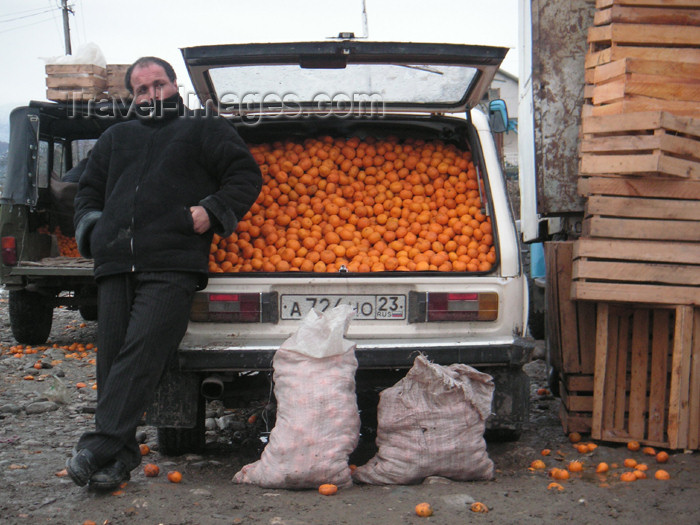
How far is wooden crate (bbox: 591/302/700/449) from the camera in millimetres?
4320

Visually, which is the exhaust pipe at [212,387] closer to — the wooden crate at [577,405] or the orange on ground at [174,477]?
the orange on ground at [174,477]

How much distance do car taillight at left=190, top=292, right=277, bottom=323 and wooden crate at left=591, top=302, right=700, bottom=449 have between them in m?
2.06

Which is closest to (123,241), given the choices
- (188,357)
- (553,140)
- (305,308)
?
(188,357)

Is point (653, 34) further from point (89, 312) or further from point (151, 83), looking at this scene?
point (89, 312)

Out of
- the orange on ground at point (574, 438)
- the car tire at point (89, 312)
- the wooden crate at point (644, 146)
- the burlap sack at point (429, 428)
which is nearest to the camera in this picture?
the burlap sack at point (429, 428)

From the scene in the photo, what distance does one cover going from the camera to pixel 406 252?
13.8 ft

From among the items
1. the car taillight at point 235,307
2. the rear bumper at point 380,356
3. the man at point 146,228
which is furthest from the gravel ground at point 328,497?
the car taillight at point 235,307

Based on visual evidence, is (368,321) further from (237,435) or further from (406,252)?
(237,435)

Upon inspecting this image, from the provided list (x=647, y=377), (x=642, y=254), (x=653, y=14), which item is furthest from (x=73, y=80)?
(x=647, y=377)

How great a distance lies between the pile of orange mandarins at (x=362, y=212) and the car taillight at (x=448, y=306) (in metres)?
0.17

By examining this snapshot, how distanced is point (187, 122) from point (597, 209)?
2.42 meters

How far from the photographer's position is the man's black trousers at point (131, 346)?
3598mm

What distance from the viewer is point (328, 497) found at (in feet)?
11.4

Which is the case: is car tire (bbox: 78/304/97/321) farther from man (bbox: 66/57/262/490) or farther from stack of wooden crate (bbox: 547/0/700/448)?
stack of wooden crate (bbox: 547/0/700/448)
